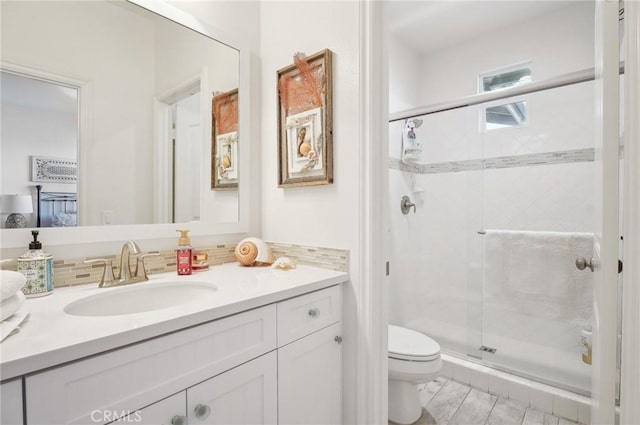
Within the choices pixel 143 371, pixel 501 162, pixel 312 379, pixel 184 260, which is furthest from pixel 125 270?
pixel 501 162

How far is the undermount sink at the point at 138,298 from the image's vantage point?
3.15 feet

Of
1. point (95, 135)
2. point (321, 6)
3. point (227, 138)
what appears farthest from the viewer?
point (227, 138)

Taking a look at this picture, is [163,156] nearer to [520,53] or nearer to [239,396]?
[239,396]

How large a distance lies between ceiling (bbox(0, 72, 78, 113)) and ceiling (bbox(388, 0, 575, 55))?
2.08 m

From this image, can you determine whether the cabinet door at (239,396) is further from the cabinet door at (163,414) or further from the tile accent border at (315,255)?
the tile accent border at (315,255)

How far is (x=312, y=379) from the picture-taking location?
1.13 meters

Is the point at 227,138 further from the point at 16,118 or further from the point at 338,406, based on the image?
the point at 338,406

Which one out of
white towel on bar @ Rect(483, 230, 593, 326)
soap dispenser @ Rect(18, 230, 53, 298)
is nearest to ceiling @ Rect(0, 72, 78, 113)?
soap dispenser @ Rect(18, 230, 53, 298)

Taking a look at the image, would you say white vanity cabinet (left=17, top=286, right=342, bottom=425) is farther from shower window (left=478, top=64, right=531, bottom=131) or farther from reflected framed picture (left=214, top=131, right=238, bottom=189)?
shower window (left=478, top=64, right=531, bottom=131)

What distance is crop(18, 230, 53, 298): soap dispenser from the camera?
92 cm

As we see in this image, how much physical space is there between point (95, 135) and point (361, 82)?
3.38 feet

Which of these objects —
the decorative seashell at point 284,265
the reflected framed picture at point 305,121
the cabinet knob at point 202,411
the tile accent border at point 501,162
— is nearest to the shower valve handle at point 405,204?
the tile accent border at point 501,162

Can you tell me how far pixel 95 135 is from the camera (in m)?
1.15

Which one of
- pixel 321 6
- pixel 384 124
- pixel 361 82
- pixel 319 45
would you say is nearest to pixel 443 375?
pixel 384 124
